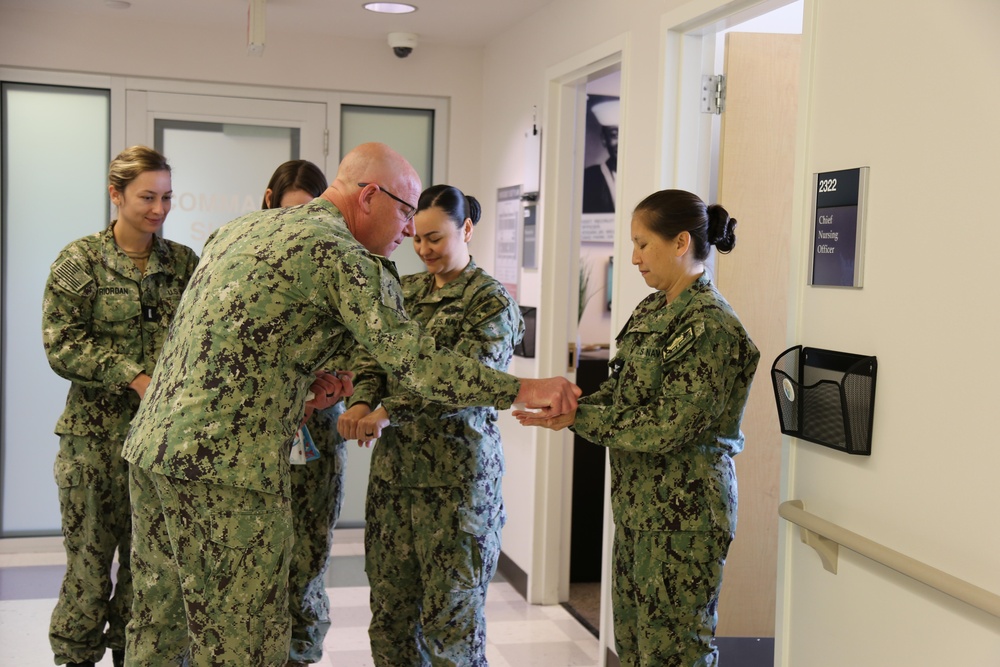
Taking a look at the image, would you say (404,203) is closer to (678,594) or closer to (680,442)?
(680,442)

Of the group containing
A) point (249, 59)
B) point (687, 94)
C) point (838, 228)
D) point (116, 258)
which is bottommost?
point (116, 258)

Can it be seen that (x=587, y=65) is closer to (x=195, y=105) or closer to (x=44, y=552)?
(x=195, y=105)

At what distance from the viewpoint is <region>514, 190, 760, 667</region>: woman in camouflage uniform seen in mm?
2393

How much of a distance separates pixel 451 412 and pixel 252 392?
834mm

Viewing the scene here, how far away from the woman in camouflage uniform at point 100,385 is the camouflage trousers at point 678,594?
1.67 meters

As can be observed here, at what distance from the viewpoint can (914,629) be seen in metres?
2.05

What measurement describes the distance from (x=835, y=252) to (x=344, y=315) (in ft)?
3.74

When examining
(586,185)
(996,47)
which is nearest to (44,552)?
(586,185)

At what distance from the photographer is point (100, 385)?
122 inches

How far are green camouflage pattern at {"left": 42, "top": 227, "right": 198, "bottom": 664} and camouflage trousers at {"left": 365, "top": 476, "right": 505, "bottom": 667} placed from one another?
0.83 meters

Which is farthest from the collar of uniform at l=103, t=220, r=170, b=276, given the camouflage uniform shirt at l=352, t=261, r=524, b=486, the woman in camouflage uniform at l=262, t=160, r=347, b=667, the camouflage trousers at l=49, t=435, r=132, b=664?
the camouflage uniform shirt at l=352, t=261, r=524, b=486

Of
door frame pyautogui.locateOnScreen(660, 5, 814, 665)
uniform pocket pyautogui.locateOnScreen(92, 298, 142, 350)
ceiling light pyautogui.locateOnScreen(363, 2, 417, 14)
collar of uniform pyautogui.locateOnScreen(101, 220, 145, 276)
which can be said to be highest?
ceiling light pyautogui.locateOnScreen(363, 2, 417, 14)

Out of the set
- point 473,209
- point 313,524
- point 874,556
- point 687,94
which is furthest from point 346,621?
point 874,556

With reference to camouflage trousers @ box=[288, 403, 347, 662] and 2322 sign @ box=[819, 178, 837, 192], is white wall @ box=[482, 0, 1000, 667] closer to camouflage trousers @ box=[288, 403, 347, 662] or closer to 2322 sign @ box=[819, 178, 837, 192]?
2322 sign @ box=[819, 178, 837, 192]
